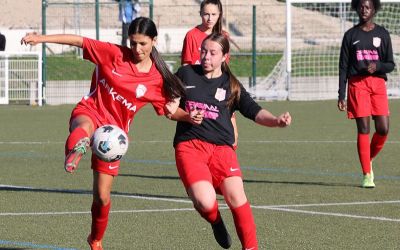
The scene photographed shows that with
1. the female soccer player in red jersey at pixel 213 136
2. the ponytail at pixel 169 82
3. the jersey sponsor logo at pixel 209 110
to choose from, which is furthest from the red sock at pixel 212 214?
the ponytail at pixel 169 82

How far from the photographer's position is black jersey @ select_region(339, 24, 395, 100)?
A: 43.4 ft

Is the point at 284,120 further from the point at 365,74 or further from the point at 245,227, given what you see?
the point at 365,74

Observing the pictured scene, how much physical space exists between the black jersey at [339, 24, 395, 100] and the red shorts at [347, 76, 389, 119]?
0.26ft

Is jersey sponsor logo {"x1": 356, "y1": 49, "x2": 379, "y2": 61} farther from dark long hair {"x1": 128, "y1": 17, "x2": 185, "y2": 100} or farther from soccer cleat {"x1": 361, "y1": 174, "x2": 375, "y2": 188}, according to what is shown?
dark long hair {"x1": 128, "y1": 17, "x2": 185, "y2": 100}

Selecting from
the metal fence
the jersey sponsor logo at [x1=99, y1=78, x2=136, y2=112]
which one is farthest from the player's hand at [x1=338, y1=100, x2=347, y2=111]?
the metal fence

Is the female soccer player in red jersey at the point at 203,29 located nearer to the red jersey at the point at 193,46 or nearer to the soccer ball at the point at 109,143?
the red jersey at the point at 193,46

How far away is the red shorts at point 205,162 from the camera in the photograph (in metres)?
8.55

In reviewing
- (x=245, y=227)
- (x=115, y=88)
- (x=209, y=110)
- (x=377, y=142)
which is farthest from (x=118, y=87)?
(x=377, y=142)

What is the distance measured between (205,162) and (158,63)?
873mm

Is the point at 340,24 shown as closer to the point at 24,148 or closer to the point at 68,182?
the point at 24,148

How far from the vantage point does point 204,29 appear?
38.1 ft

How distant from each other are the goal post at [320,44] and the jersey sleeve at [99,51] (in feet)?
57.0

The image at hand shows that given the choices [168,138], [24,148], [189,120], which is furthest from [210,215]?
[168,138]

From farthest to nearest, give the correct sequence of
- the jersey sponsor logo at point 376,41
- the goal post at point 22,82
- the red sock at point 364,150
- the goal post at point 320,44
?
the goal post at point 320,44 < the goal post at point 22,82 < the jersey sponsor logo at point 376,41 < the red sock at point 364,150
